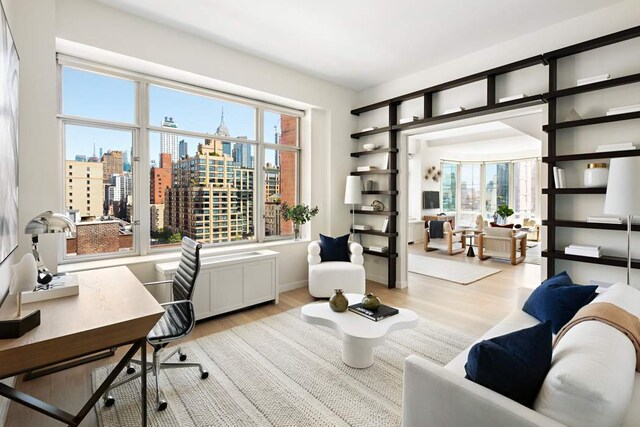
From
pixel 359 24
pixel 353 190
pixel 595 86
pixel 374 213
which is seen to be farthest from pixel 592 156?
pixel 353 190

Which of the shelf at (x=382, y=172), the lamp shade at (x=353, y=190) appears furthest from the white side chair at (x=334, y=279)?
the shelf at (x=382, y=172)

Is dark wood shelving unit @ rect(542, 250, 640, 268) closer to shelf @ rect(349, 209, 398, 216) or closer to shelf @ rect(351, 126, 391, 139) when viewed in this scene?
shelf @ rect(349, 209, 398, 216)

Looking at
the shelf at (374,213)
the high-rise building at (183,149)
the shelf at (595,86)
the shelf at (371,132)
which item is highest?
the shelf at (371,132)

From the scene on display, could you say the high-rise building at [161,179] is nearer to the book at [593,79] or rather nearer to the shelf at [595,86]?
the shelf at [595,86]

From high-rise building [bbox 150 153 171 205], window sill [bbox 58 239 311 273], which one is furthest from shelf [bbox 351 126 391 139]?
high-rise building [bbox 150 153 171 205]

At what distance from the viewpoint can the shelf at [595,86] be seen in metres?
2.68

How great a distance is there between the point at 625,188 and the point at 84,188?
4.80m

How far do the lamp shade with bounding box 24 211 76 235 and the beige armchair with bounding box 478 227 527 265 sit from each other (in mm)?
7009

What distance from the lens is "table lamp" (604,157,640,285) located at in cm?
229

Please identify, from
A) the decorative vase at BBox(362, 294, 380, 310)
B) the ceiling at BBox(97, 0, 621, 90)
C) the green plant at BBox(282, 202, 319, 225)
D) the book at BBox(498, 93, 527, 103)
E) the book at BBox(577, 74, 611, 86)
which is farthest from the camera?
the green plant at BBox(282, 202, 319, 225)

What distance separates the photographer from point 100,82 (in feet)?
10.9

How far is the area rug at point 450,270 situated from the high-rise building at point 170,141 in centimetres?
431

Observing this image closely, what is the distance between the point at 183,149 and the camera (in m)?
3.95

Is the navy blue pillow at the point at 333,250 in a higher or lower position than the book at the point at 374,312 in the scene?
higher
